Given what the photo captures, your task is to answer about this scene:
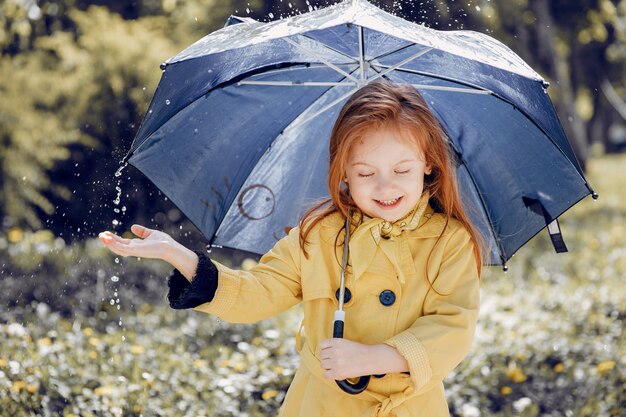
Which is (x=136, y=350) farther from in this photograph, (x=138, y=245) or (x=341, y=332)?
(x=341, y=332)

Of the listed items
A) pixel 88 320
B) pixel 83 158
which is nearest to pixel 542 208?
pixel 88 320

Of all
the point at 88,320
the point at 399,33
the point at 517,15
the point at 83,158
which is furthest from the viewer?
the point at 517,15

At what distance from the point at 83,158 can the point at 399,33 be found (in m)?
5.58

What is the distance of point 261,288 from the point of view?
2586 millimetres

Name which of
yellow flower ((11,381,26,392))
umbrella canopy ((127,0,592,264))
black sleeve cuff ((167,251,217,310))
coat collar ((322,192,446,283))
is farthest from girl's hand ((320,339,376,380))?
yellow flower ((11,381,26,392))

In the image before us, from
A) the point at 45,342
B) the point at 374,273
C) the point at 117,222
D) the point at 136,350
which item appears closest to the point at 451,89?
the point at 374,273

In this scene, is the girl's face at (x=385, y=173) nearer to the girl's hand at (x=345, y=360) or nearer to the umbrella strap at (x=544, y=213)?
the girl's hand at (x=345, y=360)

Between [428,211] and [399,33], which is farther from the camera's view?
[428,211]

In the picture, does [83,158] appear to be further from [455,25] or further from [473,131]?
[473,131]

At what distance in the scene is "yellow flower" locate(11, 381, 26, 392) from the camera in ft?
13.5

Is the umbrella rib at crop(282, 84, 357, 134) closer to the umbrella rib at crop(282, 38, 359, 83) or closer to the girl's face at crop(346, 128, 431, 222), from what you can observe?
the umbrella rib at crop(282, 38, 359, 83)

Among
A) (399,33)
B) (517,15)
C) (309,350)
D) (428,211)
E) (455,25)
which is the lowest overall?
(309,350)

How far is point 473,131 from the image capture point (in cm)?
309

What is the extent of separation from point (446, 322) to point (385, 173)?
1.39ft
